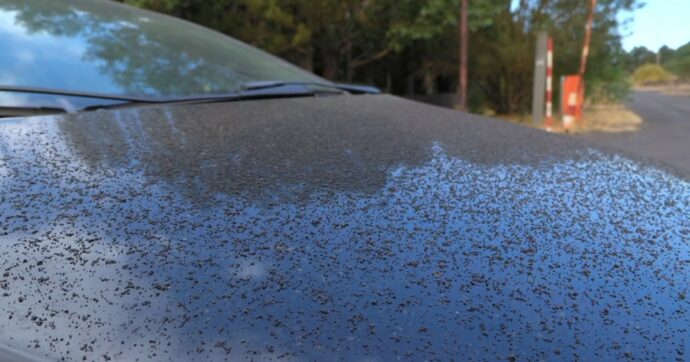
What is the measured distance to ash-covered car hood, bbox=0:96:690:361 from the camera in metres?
0.71

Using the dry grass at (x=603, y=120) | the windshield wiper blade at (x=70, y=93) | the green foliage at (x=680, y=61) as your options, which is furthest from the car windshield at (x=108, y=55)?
the dry grass at (x=603, y=120)

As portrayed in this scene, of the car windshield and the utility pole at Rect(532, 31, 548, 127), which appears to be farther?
the utility pole at Rect(532, 31, 548, 127)

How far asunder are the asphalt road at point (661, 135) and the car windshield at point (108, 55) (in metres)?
4.84

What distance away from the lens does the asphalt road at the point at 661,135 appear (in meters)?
7.77

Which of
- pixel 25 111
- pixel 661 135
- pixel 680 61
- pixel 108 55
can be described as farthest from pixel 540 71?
pixel 25 111

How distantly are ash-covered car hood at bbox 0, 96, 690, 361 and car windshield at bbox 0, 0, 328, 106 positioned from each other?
243mm

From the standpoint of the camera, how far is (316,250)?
88 centimetres

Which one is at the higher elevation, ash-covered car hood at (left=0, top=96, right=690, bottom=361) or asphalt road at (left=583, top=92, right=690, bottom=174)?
ash-covered car hood at (left=0, top=96, right=690, bottom=361)

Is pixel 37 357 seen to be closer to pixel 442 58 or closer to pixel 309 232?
pixel 309 232

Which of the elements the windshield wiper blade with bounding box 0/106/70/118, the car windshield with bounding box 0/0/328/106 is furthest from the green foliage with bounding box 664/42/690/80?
the windshield wiper blade with bounding box 0/106/70/118

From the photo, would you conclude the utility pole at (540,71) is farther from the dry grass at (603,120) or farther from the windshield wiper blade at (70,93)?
the windshield wiper blade at (70,93)

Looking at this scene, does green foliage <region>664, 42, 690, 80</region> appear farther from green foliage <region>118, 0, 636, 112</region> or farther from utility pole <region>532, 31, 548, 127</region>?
utility pole <region>532, 31, 548, 127</region>

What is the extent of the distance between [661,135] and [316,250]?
11.2 metres

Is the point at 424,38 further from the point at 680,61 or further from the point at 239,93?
the point at 239,93
